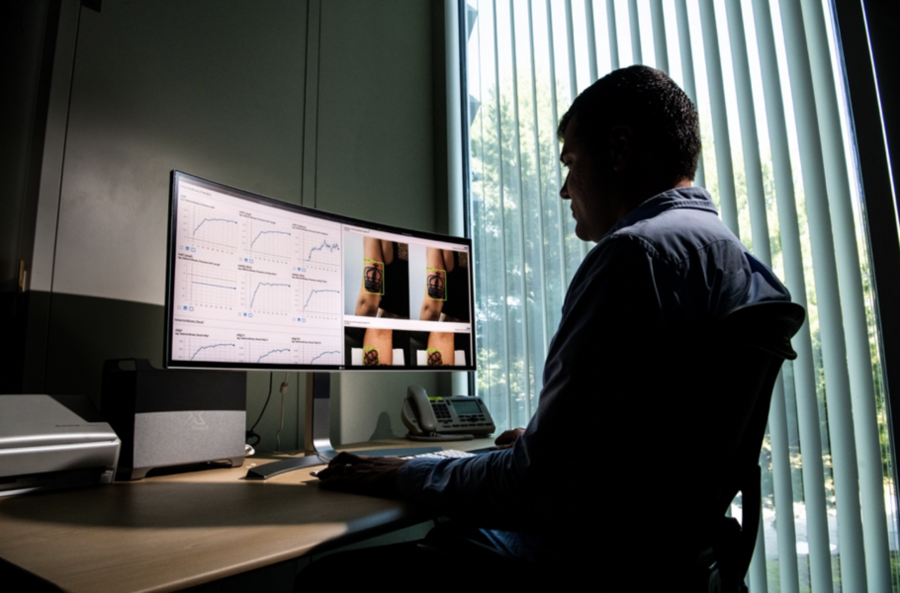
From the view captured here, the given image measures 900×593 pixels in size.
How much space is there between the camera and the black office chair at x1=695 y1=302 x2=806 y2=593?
2.25 ft

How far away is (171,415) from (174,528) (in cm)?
48

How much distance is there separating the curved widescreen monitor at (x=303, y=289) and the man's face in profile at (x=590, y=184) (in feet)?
1.97

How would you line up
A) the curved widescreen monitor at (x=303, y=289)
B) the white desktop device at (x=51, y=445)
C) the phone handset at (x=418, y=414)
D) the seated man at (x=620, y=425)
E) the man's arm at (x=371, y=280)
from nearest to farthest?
the seated man at (x=620, y=425)
the white desktop device at (x=51, y=445)
the curved widescreen monitor at (x=303, y=289)
the man's arm at (x=371, y=280)
the phone handset at (x=418, y=414)

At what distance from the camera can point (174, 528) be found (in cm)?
77

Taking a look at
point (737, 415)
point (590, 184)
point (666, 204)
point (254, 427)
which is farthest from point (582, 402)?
point (254, 427)

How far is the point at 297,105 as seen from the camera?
196 centimetres

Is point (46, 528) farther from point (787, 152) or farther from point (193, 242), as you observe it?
point (787, 152)

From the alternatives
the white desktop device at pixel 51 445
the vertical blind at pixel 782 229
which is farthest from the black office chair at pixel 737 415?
the white desktop device at pixel 51 445

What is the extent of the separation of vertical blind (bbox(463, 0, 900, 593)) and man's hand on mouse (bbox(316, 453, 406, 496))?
1050mm

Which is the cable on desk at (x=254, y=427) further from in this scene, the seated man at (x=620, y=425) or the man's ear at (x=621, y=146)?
the man's ear at (x=621, y=146)

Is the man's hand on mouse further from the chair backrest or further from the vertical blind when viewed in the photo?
the vertical blind

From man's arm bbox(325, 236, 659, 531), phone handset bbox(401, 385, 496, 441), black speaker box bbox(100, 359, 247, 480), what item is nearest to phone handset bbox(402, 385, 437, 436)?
phone handset bbox(401, 385, 496, 441)

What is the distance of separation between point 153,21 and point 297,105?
491 millimetres

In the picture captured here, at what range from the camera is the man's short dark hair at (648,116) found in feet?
3.55
